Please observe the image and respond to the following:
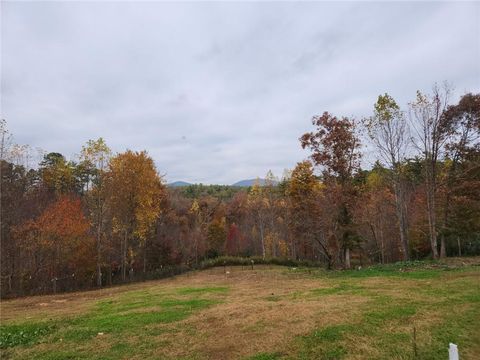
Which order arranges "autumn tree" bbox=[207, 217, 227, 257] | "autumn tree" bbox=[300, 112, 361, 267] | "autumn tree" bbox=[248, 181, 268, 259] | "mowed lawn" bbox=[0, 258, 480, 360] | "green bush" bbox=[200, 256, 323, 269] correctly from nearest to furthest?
"mowed lawn" bbox=[0, 258, 480, 360] → "autumn tree" bbox=[300, 112, 361, 267] → "green bush" bbox=[200, 256, 323, 269] → "autumn tree" bbox=[248, 181, 268, 259] → "autumn tree" bbox=[207, 217, 227, 257]

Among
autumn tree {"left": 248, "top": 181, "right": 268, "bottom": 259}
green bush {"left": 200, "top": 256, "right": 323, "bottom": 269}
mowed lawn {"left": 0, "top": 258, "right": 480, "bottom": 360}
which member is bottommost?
green bush {"left": 200, "top": 256, "right": 323, "bottom": 269}

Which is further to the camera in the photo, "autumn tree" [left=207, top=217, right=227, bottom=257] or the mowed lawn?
"autumn tree" [left=207, top=217, right=227, bottom=257]

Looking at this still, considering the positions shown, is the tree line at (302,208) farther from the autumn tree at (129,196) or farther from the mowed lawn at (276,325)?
the mowed lawn at (276,325)

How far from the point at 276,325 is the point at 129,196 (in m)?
23.7

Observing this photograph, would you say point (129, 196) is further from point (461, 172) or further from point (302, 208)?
point (461, 172)

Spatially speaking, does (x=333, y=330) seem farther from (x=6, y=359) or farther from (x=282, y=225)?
(x=282, y=225)

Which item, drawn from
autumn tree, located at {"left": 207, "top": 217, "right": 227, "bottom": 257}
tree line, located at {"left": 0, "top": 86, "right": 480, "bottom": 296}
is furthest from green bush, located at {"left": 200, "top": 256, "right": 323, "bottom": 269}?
autumn tree, located at {"left": 207, "top": 217, "right": 227, "bottom": 257}

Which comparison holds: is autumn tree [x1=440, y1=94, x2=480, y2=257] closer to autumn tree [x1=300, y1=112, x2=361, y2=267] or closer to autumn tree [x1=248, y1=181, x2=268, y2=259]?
autumn tree [x1=300, y1=112, x2=361, y2=267]

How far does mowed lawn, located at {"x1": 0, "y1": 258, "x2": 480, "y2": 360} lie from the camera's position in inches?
287

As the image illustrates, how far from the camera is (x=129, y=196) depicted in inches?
1182

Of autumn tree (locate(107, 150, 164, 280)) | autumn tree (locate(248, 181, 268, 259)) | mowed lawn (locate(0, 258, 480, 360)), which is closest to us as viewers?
mowed lawn (locate(0, 258, 480, 360))

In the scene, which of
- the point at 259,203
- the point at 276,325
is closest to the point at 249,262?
the point at 259,203

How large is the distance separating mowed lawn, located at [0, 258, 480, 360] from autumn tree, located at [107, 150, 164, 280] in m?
15.3

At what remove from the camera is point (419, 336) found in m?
7.36
